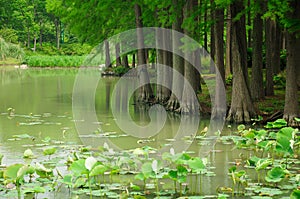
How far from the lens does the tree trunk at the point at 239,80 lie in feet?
58.2

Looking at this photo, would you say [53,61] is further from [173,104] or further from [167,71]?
[173,104]

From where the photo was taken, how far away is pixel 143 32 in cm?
2602

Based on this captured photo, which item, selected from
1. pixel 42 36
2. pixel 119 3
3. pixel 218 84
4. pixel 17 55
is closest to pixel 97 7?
pixel 119 3

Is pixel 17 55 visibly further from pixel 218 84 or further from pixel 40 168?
pixel 40 168

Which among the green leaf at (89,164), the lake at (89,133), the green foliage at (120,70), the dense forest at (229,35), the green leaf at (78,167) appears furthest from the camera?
the green foliage at (120,70)

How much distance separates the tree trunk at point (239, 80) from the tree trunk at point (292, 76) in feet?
4.28

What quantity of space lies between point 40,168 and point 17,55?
5496cm

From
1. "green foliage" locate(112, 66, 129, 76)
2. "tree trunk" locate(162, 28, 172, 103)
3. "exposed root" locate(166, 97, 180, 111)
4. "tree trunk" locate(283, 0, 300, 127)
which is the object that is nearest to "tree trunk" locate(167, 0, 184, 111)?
"exposed root" locate(166, 97, 180, 111)

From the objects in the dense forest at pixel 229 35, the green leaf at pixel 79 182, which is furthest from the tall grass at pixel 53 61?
the green leaf at pixel 79 182

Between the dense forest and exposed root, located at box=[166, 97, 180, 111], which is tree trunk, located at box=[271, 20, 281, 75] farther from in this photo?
exposed root, located at box=[166, 97, 180, 111]

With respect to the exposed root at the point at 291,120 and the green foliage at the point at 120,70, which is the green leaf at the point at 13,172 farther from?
the green foliage at the point at 120,70

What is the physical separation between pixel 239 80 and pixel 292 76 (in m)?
1.80

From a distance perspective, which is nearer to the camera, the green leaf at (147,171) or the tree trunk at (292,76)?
the green leaf at (147,171)

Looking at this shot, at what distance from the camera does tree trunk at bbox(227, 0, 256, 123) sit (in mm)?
17734
